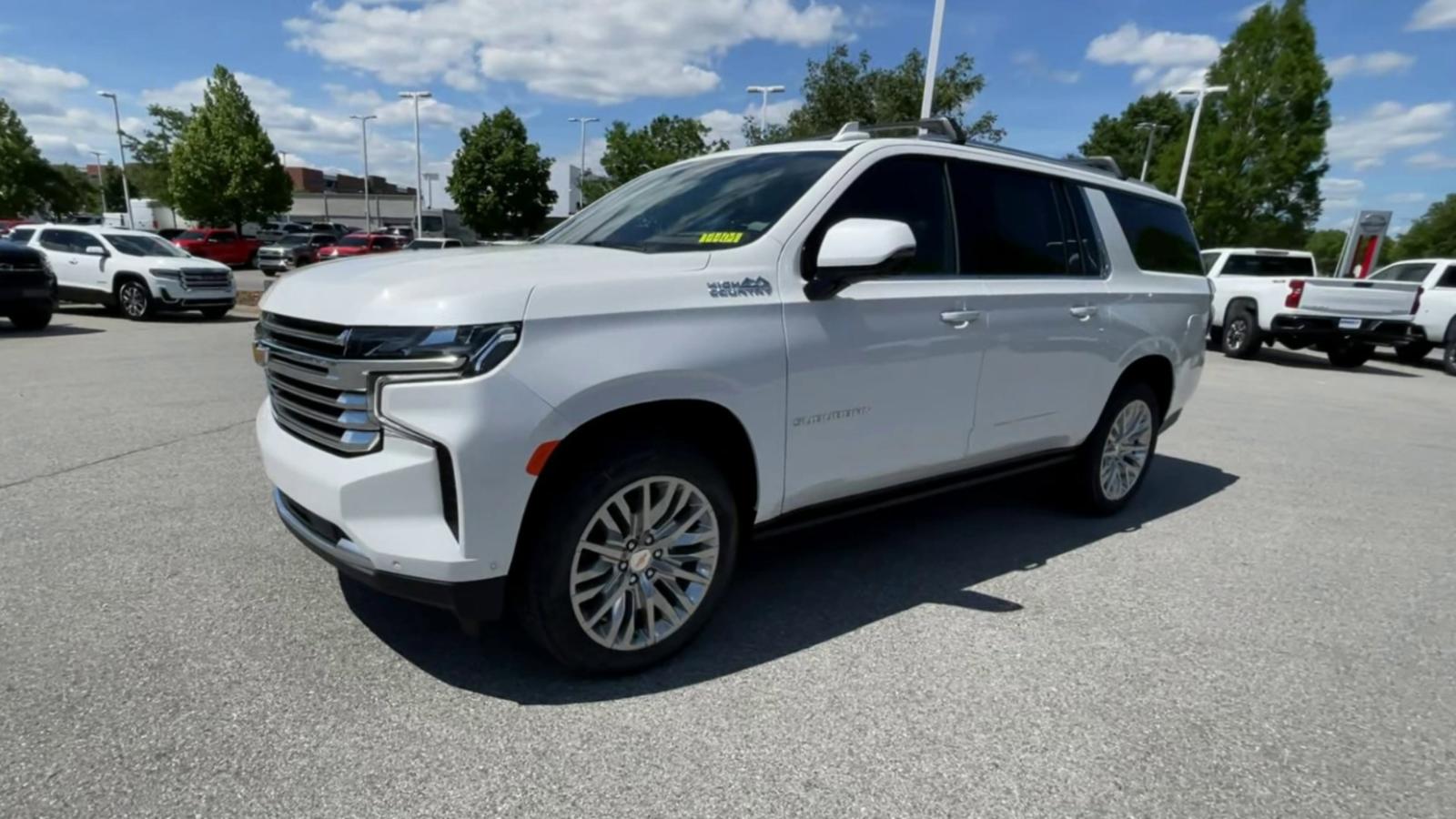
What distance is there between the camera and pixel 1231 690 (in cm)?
284

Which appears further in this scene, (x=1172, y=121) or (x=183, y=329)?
(x=1172, y=121)

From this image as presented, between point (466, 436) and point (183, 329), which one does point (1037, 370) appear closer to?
point (466, 436)

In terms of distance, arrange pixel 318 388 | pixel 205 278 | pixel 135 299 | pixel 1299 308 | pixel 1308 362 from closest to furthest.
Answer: pixel 318 388
pixel 1299 308
pixel 135 299
pixel 205 278
pixel 1308 362

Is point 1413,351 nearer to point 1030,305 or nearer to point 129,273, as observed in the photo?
point 1030,305

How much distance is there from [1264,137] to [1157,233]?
94.6 feet

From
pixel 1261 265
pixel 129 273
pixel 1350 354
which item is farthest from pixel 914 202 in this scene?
pixel 129 273

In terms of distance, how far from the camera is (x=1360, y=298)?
1252 cm

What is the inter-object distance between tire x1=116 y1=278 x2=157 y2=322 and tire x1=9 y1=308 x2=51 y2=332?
1.89 meters

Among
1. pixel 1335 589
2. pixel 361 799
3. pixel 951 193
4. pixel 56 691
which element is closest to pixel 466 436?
pixel 361 799

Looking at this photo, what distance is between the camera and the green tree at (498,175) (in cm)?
4231

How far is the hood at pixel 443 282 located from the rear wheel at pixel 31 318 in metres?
12.1

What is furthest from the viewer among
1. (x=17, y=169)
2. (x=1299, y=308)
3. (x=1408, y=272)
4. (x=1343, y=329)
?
(x=17, y=169)

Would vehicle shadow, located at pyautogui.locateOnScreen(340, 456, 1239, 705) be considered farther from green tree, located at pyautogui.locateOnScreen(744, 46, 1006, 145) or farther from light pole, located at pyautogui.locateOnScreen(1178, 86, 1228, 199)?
light pole, located at pyautogui.locateOnScreen(1178, 86, 1228, 199)

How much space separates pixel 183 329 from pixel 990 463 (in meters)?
13.6
